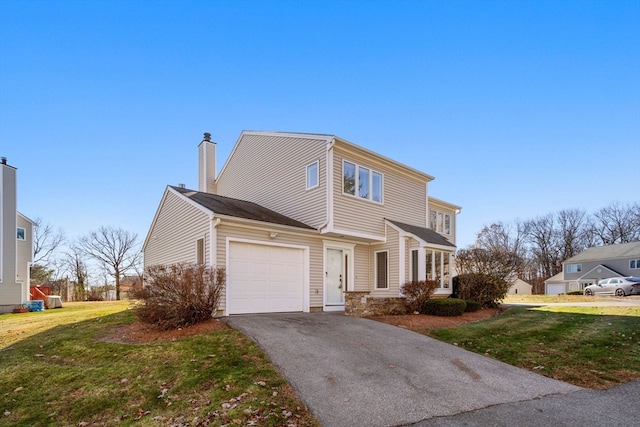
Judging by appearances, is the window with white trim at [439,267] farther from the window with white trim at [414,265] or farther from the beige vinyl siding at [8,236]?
the beige vinyl siding at [8,236]

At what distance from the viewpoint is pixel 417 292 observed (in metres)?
13.4

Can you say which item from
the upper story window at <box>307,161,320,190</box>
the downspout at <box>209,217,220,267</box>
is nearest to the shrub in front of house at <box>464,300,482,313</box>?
the upper story window at <box>307,161,320,190</box>

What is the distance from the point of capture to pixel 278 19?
1502 cm

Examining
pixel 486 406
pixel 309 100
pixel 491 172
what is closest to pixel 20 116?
pixel 309 100

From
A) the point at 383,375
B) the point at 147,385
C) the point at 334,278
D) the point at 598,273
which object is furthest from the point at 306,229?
the point at 598,273

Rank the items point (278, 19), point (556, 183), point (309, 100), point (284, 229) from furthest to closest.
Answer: point (556, 183) → point (309, 100) → point (278, 19) → point (284, 229)

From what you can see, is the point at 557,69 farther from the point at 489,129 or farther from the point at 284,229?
the point at 284,229

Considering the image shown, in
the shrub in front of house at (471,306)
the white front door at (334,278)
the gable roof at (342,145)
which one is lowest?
the shrub in front of house at (471,306)

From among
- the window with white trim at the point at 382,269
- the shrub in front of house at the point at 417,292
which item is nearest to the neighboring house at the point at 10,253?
the window with white trim at the point at 382,269

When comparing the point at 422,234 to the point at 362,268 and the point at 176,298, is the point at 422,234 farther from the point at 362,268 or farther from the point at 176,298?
the point at 176,298

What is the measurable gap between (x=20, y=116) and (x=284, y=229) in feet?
42.6

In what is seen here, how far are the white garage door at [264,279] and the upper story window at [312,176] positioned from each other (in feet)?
8.36

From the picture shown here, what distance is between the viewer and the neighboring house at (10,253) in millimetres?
20828

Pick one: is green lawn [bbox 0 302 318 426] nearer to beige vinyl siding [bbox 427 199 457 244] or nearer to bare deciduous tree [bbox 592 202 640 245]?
beige vinyl siding [bbox 427 199 457 244]
